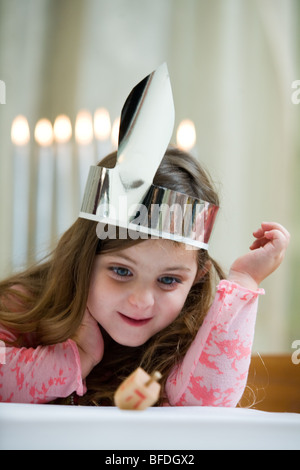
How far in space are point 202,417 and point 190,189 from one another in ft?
0.73

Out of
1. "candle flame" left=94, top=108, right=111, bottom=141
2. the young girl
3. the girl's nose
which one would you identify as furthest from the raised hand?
"candle flame" left=94, top=108, right=111, bottom=141

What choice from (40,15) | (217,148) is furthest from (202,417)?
(40,15)

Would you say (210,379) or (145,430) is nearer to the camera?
(145,430)

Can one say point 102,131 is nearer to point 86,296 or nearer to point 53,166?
point 53,166

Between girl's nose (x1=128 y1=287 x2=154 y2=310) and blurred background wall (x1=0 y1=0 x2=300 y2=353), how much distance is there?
156mm

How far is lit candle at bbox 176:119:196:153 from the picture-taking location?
2.11 feet

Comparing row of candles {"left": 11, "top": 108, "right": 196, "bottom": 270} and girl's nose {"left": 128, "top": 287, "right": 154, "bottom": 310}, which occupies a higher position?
row of candles {"left": 11, "top": 108, "right": 196, "bottom": 270}

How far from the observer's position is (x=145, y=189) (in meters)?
0.49

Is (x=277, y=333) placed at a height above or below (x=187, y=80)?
below

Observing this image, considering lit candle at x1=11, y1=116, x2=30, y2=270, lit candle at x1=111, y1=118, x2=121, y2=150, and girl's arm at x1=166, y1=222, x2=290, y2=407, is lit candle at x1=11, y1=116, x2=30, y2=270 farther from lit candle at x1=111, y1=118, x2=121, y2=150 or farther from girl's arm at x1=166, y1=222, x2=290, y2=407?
girl's arm at x1=166, y1=222, x2=290, y2=407

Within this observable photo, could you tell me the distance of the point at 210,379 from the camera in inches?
21.5

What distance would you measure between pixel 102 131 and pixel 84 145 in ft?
0.09

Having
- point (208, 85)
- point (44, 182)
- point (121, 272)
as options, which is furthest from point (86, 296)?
point (208, 85)
